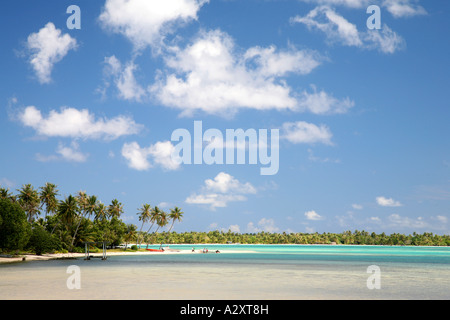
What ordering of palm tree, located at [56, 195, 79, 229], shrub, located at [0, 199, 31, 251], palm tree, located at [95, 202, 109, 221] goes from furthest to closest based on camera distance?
1. palm tree, located at [95, 202, 109, 221]
2. palm tree, located at [56, 195, 79, 229]
3. shrub, located at [0, 199, 31, 251]

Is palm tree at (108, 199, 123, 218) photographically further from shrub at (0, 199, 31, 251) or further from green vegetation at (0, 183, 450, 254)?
shrub at (0, 199, 31, 251)

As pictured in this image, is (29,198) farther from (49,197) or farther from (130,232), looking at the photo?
(130,232)

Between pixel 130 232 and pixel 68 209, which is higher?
pixel 68 209

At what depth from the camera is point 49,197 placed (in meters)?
93.0

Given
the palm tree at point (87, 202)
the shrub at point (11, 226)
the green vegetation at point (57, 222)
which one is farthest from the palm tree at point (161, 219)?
the shrub at point (11, 226)

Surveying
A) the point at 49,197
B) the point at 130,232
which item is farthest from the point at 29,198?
the point at 130,232

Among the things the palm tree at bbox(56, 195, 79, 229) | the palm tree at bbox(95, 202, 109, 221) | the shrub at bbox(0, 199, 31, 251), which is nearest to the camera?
the shrub at bbox(0, 199, 31, 251)

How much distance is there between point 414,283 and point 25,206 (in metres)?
85.4

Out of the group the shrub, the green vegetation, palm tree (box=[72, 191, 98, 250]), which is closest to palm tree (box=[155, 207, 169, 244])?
the green vegetation

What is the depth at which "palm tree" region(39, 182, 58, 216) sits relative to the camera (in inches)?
3656

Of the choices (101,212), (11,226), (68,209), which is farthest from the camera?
(101,212)

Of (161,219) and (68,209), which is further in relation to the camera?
(161,219)

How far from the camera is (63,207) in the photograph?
84.4m
